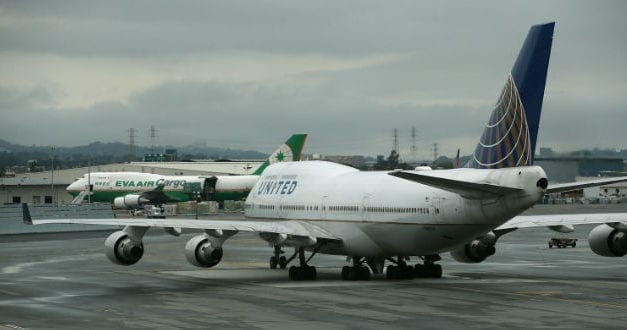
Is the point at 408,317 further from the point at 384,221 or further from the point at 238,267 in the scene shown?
the point at 238,267

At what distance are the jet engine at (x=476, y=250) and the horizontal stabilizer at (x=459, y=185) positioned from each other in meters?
9.27

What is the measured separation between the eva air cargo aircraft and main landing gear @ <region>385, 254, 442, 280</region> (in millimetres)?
93398

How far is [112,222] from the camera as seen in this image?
4434 centimetres

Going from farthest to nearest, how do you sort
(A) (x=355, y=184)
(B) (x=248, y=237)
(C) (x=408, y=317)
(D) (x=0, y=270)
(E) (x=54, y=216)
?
1. (E) (x=54, y=216)
2. (B) (x=248, y=237)
3. (D) (x=0, y=270)
4. (A) (x=355, y=184)
5. (C) (x=408, y=317)

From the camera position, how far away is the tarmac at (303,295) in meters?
31.2

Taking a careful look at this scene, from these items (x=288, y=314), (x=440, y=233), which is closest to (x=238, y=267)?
(x=440, y=233)

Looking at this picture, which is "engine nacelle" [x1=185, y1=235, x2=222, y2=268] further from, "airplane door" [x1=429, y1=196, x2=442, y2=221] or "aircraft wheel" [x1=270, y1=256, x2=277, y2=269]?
"airplane door" [x1=429, y1=196, x2=442, y2=221]

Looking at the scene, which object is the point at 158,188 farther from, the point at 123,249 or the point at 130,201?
the point at 123,249

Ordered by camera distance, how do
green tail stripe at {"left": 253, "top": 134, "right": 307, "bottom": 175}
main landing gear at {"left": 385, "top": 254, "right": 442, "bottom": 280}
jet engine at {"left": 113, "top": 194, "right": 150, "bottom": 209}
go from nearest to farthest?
main landing gear at {"left": 385, "top": 254, "right": 442, "bottom": 280}, green tail stripe at {"left": 253, "top": 134, "right": 307, "bottom": 175}, jet engine at {"left": 113, "top": 194, "right": 150, "bottom": 209}

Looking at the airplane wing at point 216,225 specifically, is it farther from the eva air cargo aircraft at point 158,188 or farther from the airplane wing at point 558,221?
the eva air cargo aircraft at point 158,188

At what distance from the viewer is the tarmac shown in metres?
31.2

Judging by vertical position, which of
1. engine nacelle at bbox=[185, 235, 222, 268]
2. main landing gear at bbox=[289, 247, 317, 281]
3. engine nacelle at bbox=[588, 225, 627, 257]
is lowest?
main landing gear at bbox=[289, 247, 317, 281]

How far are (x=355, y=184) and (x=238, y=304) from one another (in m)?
13.0

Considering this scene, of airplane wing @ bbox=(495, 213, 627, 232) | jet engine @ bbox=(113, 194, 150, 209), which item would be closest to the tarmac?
airplane wing @ bbox=(495, 213, 627, 232)
